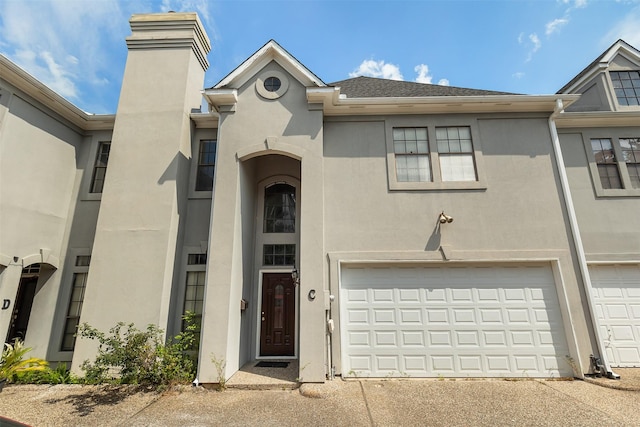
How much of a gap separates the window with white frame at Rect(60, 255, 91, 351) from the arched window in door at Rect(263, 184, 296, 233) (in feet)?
16.1

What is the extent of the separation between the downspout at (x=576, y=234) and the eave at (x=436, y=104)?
480mm

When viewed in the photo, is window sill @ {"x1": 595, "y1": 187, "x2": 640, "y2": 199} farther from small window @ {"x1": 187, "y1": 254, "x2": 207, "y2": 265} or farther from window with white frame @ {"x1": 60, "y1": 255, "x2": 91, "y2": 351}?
window with white frame @ {"x1": 60, "y1": 255, "x2": 91, "y2": 351}

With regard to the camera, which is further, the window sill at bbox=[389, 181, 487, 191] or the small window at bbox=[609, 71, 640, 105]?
the small window at bbox=[609, 71, 640, 105]

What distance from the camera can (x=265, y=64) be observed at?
7.95 metres

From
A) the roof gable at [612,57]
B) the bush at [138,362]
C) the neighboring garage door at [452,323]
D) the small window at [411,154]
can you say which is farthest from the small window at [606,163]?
the bush at [138,362]

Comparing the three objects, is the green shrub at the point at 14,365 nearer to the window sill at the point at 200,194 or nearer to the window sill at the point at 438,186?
the window sill at the point at 200,194

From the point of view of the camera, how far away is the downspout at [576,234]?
21.4 ft

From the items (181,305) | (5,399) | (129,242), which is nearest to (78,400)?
(5,399)

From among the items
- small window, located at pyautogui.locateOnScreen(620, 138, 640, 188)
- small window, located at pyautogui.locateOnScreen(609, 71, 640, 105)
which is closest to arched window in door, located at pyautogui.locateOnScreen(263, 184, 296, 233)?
small window, located at pyautogui.locateOnScreen(620, 138, 640, 188)

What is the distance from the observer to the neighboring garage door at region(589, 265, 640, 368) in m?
7.20

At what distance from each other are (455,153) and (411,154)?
3.80 feet

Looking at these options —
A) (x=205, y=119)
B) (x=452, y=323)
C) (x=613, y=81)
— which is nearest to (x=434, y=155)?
(x=452, y=323)

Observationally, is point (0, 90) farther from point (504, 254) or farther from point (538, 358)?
point (538, 358)

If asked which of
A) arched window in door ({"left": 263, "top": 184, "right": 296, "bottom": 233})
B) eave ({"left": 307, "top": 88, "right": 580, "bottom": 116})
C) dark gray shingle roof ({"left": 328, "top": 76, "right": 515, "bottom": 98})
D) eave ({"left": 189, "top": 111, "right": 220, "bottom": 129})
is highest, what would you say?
dark gray shingle roof ({"left": 328, "top": 76, "right": 515, "bottom": 98})
